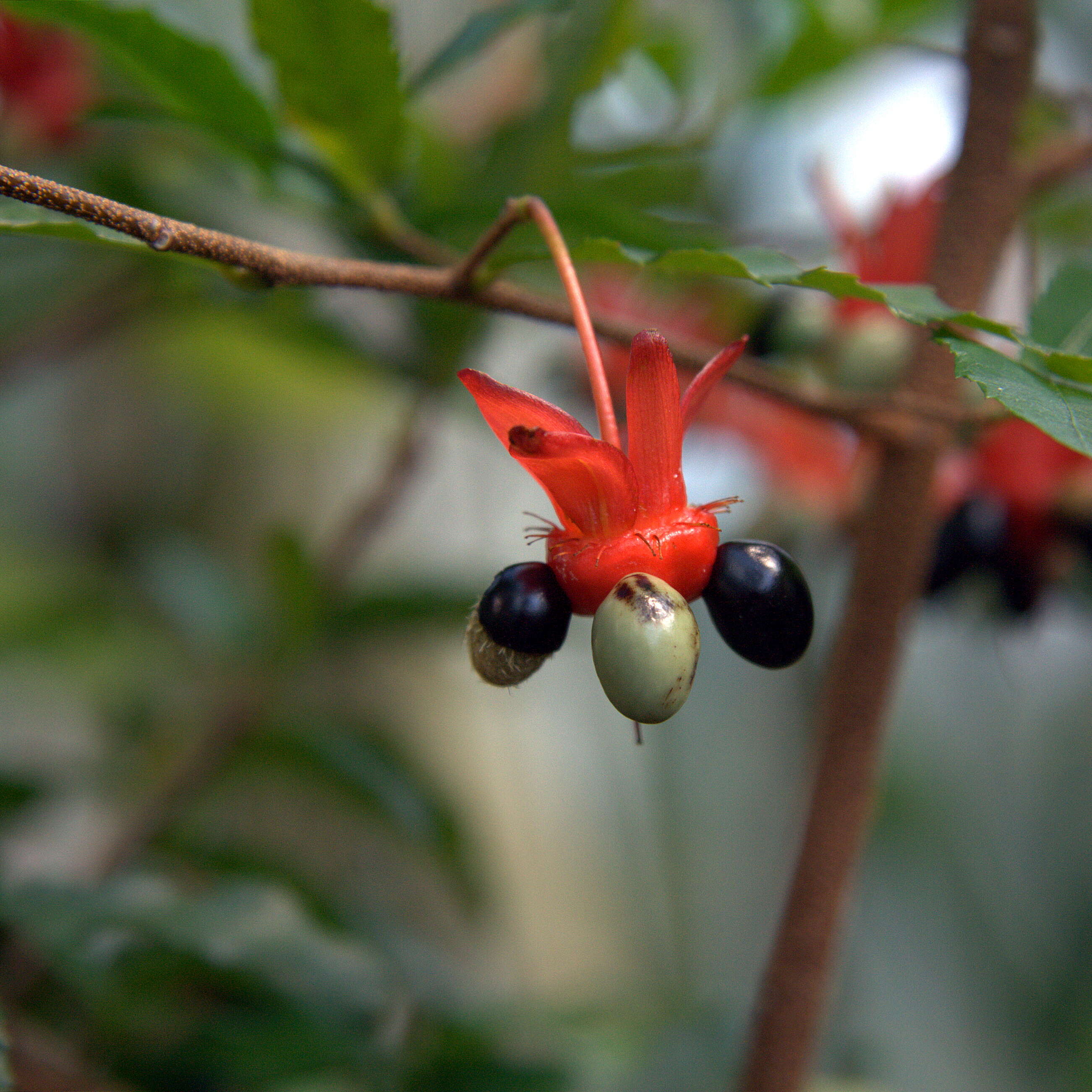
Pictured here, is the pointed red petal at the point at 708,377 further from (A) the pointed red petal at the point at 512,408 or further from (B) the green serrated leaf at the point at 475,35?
(B) the green serrated leaf at the point at 475,35

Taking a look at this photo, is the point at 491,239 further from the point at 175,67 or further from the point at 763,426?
the point at 763,426

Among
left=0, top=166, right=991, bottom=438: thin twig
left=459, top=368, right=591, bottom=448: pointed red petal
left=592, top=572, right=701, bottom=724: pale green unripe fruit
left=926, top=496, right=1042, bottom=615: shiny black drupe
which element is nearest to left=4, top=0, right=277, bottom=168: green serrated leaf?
left=0, top=166, right=991, bottom=438: thin twig

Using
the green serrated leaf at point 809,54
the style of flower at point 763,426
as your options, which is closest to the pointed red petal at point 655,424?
the style of flower at point 763,426

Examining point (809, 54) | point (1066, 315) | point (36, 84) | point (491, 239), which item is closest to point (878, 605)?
A: point (1066, 315)

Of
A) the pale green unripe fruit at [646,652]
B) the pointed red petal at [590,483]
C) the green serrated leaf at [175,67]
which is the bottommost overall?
the pale green unripe fruit at [646,652]

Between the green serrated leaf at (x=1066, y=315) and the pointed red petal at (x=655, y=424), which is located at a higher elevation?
the green serrated leaf at (x=1066, y=315)

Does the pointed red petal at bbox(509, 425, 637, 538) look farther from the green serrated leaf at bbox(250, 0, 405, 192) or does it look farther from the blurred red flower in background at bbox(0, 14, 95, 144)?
the blurred red flower in background at bbox(0, 14, 95, 144)

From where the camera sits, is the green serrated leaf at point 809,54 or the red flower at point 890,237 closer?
the red flower at point 890,237
